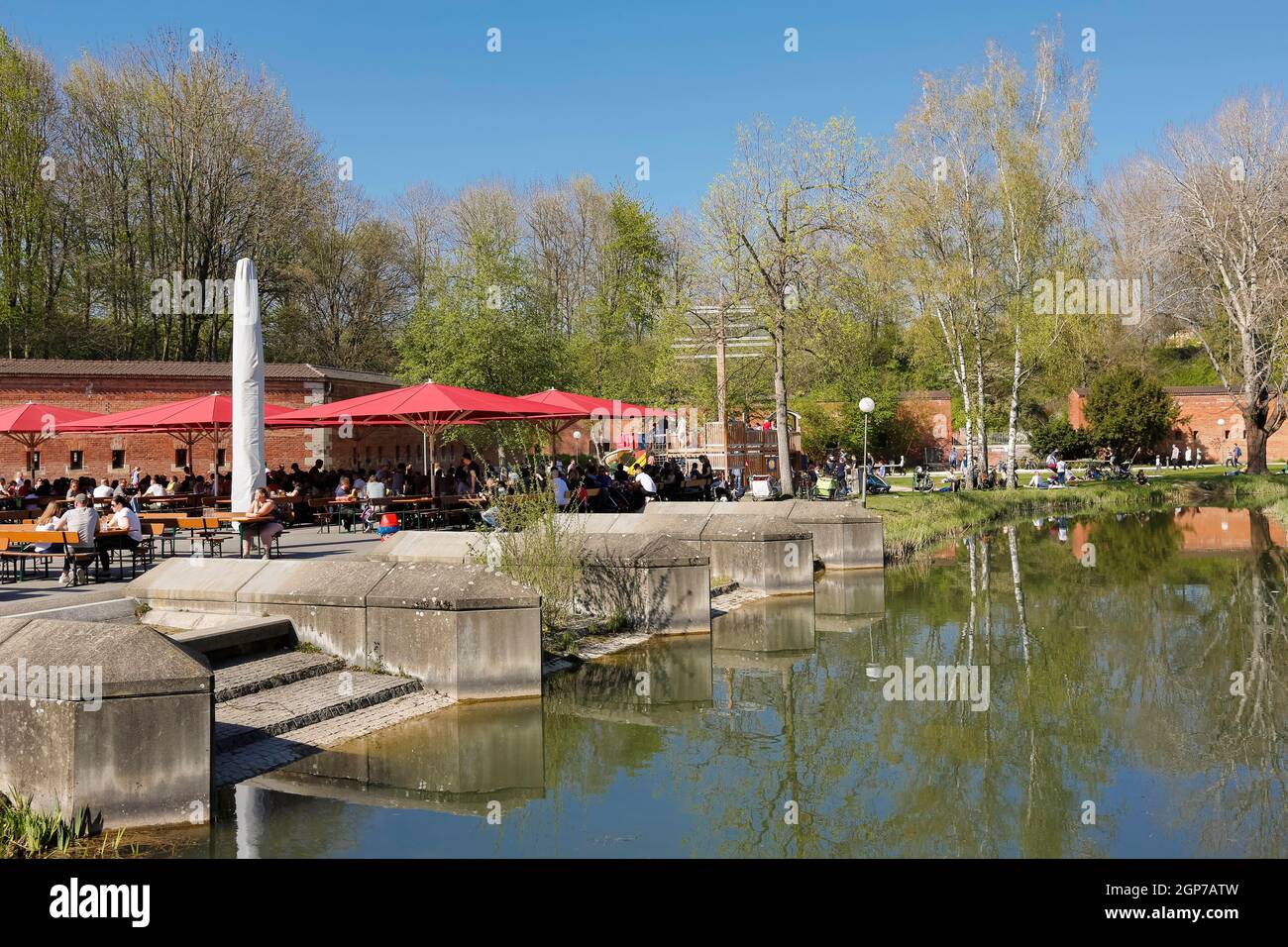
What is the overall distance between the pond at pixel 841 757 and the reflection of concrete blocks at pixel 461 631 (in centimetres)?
37

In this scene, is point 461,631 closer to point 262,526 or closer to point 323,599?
point 323,599

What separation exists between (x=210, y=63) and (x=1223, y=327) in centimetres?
3929

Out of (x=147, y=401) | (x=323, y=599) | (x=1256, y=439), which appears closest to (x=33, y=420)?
(x=147, y=401)

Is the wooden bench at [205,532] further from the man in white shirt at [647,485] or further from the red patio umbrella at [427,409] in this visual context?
the man in white shirt at [647,485]

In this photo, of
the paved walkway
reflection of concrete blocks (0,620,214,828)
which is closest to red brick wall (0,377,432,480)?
the paved walkway

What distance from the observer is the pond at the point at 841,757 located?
271 inches

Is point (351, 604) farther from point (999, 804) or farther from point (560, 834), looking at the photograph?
point (999, 804)

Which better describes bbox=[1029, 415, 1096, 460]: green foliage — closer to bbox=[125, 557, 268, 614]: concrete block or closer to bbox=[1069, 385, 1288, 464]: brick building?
bbox=[1069, 385, 1288, 464]: brick building

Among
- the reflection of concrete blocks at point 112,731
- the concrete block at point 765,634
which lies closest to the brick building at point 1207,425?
the concrete block at point 765,634
